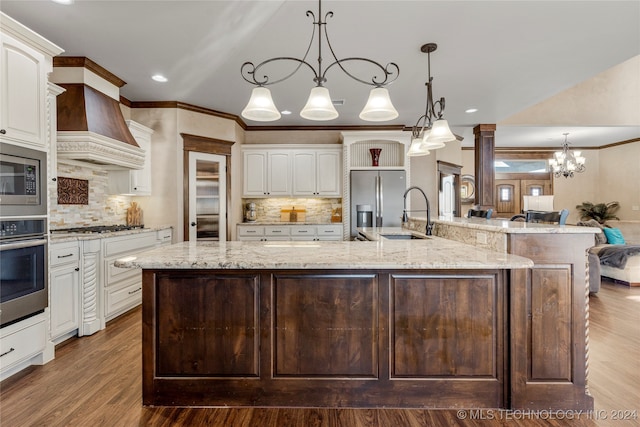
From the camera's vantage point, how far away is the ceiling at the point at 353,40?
2.53 m

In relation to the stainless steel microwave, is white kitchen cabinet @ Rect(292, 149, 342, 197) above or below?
above

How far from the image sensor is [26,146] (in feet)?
7.46

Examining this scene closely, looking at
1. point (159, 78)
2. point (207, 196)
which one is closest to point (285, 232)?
point (207, 196)

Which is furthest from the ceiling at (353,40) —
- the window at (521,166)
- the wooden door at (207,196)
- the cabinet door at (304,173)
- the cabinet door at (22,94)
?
the window at (521,166)

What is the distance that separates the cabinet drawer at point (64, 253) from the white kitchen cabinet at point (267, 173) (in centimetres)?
308

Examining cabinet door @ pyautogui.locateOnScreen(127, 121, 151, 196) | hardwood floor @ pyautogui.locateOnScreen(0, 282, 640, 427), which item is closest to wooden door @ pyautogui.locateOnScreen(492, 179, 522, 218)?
hardwood floor @ pyautogui.locateOnScreen(0, 282, 640, 427)

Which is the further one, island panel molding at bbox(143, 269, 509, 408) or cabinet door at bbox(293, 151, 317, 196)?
cabinet door at bbox(293, 151, 317, 196)

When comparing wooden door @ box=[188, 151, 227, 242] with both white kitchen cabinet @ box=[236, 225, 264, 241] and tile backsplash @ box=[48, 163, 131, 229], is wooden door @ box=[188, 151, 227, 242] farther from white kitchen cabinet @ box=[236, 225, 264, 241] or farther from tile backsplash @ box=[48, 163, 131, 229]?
tile backsplash @ box=[48, 163, 131, 229]

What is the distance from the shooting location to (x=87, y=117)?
3.18m

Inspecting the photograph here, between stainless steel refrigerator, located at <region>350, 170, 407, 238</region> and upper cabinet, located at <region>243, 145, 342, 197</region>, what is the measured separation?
40 centimetres

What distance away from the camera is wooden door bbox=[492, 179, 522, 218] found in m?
9.66

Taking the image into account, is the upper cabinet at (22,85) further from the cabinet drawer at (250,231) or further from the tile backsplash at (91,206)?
the cabinet drawer at (250,231)

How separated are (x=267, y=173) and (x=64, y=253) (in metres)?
3.43

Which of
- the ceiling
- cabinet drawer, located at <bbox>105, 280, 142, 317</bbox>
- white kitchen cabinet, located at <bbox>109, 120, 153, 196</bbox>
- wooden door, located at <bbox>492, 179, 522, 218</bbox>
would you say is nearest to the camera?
the ceiling
